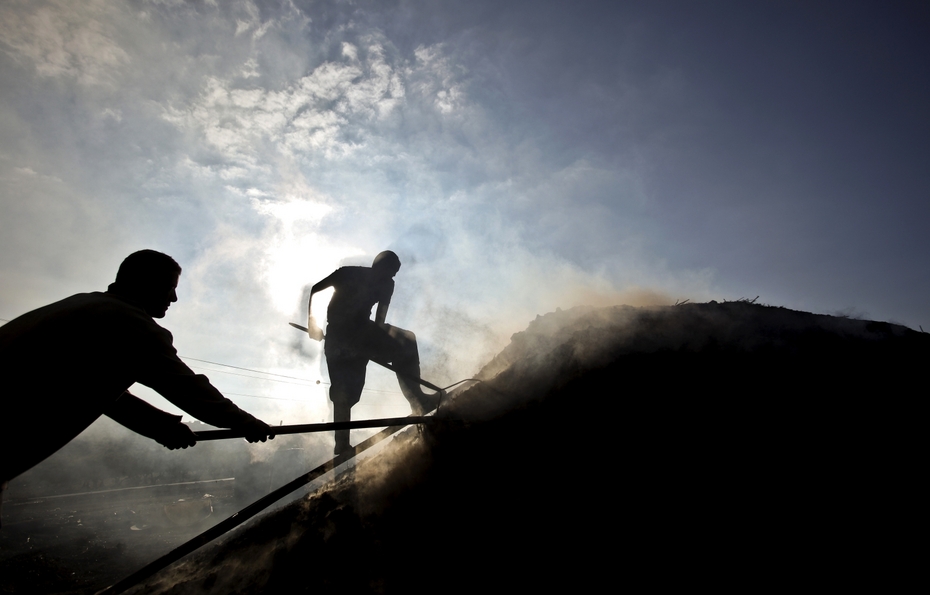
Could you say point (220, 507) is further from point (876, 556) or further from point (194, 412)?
point (876, 556)

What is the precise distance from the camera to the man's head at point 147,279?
83.4 inches

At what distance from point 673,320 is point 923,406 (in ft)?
4.93

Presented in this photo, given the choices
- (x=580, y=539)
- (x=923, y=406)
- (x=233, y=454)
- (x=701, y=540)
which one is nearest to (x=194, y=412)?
(x=580, y=539)

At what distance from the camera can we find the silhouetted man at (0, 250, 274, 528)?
4.83 feet

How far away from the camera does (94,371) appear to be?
1683 mm

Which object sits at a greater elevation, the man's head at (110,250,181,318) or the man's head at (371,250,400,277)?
the man's head at (371,250,400,277)

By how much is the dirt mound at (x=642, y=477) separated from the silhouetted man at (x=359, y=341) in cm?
150

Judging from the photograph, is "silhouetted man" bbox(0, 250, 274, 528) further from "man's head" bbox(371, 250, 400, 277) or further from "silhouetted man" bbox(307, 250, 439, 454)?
"man's head" bbox(371, 250, 400, 277)

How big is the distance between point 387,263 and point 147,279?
3.21 m

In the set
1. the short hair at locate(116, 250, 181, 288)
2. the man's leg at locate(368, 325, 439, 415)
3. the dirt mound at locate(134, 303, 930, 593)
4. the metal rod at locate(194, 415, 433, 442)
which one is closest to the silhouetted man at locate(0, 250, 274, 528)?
the short hair at locate(116, 250, 181, 288)

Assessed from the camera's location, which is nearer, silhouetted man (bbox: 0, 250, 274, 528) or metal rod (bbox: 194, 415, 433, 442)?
silhouetted man (bbox: 0, 250, 274, 528)

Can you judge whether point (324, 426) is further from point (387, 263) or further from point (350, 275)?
point (387, 263)

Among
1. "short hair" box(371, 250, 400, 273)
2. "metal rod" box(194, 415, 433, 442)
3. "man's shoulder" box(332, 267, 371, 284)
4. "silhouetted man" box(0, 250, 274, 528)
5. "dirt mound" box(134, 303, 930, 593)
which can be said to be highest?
"short hair" box(371, 250, 400, 273)

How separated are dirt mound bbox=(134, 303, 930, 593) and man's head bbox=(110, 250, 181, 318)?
6.86 ft
